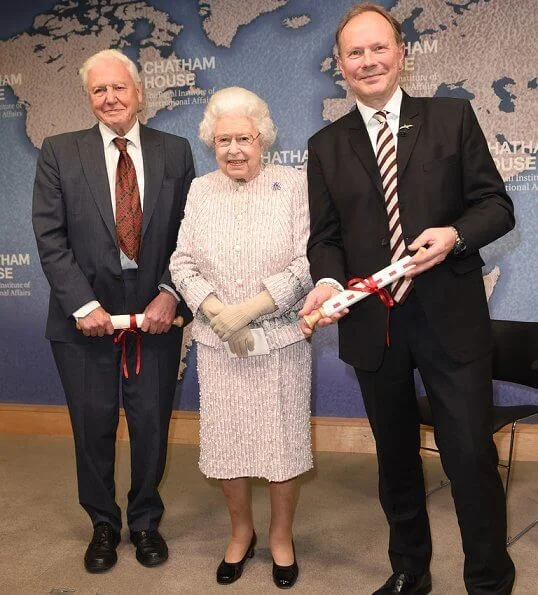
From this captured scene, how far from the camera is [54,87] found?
432 cm

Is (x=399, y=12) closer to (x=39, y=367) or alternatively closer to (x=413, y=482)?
(x=413, y=482)

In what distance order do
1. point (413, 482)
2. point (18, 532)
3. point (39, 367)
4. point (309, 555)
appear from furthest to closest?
point (39, 367)
point (18, 532)
point (309, 555)
point (413, 482)

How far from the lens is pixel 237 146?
7.89ft

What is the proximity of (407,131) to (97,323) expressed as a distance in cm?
128

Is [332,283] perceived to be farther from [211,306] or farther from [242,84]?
[242,84]

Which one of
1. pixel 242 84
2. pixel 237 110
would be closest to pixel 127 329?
pixel 237 110

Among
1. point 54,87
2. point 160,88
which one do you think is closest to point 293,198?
point 160,88

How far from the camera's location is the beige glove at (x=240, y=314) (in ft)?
7.71

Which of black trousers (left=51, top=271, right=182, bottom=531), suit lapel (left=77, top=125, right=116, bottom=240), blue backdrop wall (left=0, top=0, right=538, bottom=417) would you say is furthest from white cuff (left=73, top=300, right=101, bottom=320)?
blue backdrop wall (left=0, top=0, right=538, bottom=417)

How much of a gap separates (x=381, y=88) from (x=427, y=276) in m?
0.54

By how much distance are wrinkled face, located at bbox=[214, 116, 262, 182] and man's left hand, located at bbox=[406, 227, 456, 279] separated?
0.74 m

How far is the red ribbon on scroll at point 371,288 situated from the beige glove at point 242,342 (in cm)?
48

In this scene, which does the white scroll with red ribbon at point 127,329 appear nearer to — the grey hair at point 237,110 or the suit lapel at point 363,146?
the grey hair at point 237,110

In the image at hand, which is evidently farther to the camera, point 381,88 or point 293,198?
point 293,198
